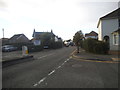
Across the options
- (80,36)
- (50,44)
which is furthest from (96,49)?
(50,44)

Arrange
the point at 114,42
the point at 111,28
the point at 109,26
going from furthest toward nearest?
the point at 109,26 → the point at 111,28 → the point at 114,42

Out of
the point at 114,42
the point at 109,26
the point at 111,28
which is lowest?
the point at 114,42

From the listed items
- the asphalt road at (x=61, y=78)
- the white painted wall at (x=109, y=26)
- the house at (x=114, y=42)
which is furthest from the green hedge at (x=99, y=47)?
the asphalt road at (x=61, y=78)

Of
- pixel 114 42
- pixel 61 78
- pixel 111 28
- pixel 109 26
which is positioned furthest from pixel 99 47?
pixel 61 78

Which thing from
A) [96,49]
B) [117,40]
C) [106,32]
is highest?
[106,32]

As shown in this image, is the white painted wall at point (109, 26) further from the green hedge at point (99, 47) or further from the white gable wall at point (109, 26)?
the green hedge at point (99, 47)

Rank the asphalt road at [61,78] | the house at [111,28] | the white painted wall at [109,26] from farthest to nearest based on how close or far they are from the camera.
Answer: the white painted wall at [109,26] → the house at [111,28] → the asphalt road at [61,78]

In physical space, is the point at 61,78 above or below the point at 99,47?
below

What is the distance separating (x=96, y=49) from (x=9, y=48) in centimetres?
2352

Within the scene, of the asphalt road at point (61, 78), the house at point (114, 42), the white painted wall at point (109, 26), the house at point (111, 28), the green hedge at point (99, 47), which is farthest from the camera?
the white painted wall at point (109, 26)

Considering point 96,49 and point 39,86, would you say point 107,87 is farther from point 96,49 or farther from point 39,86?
point 96,49

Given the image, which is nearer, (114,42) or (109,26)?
(114,42)

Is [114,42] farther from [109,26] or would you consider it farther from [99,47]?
[99,47]

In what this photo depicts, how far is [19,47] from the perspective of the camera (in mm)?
31719
